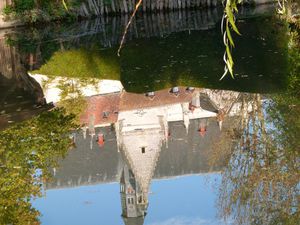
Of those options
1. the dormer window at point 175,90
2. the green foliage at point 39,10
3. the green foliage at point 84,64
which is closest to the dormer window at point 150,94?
the dormer window at point 175,90

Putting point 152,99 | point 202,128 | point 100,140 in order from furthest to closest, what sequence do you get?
point 152,99
point 100,140
point 202,128

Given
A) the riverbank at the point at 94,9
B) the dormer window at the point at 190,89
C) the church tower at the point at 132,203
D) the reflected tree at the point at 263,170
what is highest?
the riverbank at the point at 94,9

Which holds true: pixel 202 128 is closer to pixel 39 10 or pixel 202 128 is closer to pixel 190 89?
pixel 190 89

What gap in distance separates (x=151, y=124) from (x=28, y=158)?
4.43 meters

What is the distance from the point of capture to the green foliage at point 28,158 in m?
14.2

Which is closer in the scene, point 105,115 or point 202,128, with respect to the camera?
point 202,128

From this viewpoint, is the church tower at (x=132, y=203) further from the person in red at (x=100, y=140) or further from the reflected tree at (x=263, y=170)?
the reflected tree at (x=263, y=170)

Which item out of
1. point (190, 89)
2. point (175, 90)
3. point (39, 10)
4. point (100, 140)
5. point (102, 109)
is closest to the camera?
point (100, 140)

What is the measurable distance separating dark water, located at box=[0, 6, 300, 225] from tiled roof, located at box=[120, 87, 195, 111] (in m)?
0.05

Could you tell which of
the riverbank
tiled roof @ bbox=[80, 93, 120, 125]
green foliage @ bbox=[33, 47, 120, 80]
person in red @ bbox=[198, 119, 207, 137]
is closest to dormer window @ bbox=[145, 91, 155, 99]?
tiled roof @ bbox=[80, 93, 120, 125]

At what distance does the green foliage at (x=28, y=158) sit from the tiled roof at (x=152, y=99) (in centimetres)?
223

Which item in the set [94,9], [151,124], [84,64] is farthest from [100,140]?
[94,9]

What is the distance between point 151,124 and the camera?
65.3 feet

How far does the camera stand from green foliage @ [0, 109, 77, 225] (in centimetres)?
1419
